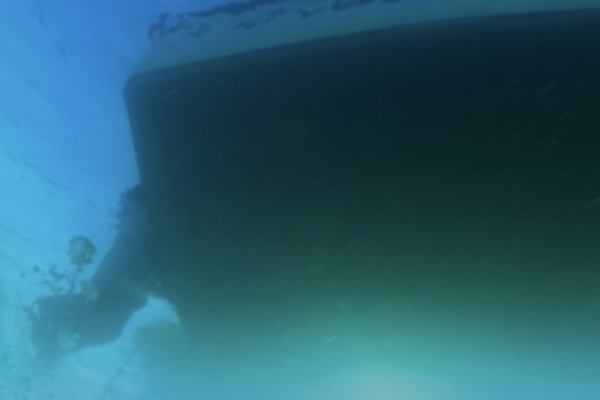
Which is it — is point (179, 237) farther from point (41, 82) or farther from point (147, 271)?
point (41, 82)

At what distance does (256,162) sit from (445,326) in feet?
25.7

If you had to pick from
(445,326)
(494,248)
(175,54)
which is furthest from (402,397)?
(175,54)

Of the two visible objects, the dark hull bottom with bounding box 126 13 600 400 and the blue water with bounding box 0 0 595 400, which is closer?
the dark hull bottom with bounding box 126 13 600 400

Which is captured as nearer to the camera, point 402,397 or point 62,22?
point 62,22

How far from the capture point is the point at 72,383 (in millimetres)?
21703

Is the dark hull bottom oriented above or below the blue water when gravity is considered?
below

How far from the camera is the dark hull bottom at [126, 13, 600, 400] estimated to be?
223 inches

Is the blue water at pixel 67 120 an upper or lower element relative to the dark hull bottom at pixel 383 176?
upper

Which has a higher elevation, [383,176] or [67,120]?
[67,120]

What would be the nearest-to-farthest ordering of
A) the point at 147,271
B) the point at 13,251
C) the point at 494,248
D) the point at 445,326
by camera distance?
1. the point at 494,248
2. the point at 147,271
3. the point at 445,326
4. the point at 13,251

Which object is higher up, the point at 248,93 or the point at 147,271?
the point at 248,93

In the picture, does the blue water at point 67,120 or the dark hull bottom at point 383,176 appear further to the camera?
the blue water at point 67,120

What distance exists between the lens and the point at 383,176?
6.58m

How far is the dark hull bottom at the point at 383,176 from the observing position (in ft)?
18.6
